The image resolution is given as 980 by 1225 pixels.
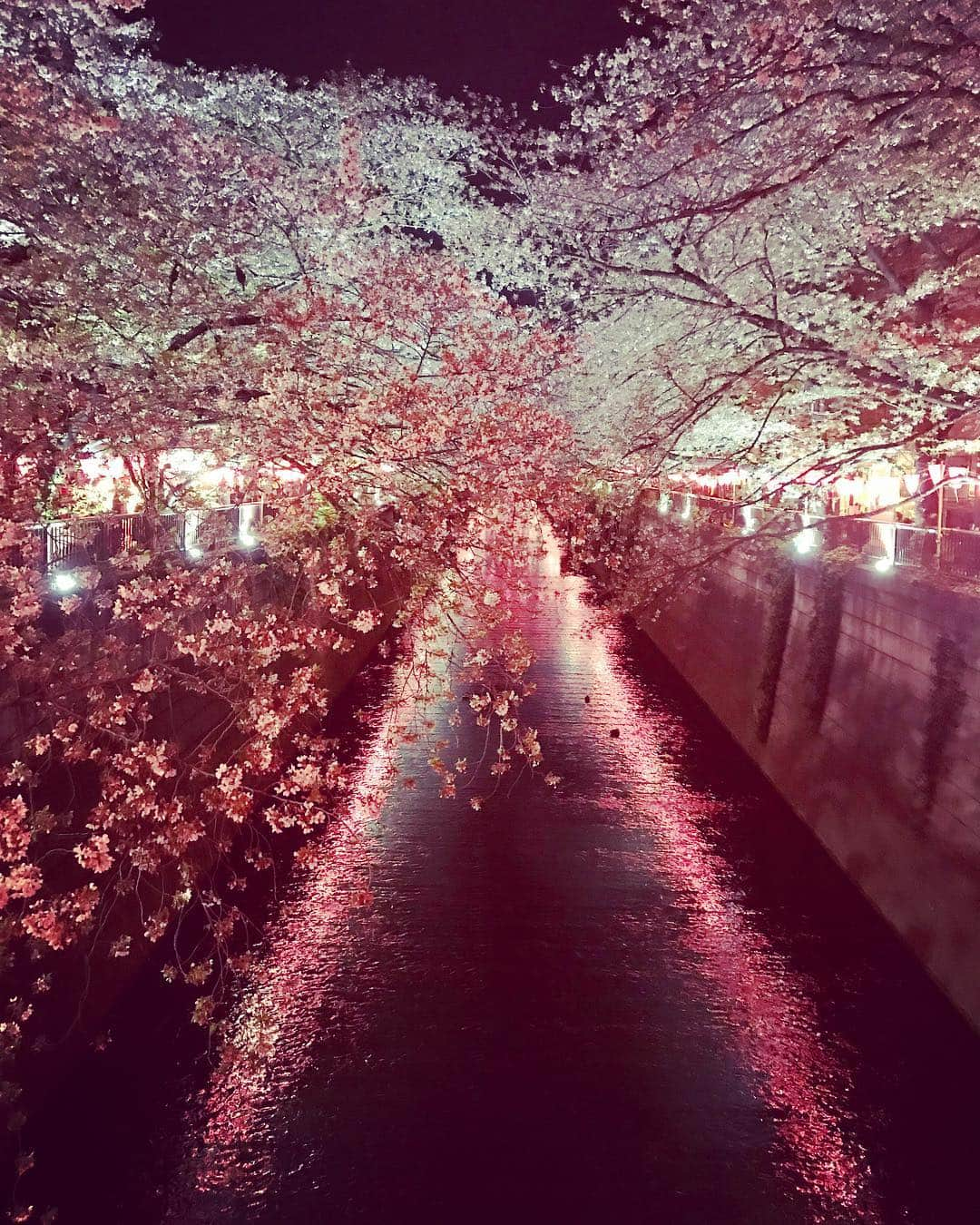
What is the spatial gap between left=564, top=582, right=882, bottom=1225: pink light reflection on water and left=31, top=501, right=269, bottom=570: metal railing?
8.54 metres

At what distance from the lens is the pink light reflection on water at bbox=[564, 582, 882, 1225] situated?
7.10 metres

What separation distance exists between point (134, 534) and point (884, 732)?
1049 cm

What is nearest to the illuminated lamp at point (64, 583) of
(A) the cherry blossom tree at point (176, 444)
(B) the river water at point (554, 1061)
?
(A) the cherry blossom tree at point (176, 444)

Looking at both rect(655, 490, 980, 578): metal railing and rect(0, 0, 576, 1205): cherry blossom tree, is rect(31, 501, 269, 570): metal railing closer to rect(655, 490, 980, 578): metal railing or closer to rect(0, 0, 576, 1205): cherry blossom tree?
rect(0, 0, 576, 1205): cherry blossom tree

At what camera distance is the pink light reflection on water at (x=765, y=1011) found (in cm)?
710

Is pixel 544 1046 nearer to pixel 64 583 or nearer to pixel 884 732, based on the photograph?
pixel 884 732

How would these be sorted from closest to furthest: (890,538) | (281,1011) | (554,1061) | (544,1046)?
(554,1061) < (544,1046) < (281,1011) < (890,538)

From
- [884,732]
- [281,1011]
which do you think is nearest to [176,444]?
[281,1011]

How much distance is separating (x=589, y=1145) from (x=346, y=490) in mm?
7598

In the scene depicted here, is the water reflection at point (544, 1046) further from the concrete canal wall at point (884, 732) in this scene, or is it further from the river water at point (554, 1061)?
the concrete canal wall at point (884, 732)

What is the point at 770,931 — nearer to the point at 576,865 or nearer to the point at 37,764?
the point at 576,865

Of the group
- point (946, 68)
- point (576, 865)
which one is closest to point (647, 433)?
point (946, 68)

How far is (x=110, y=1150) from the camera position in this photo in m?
7.30

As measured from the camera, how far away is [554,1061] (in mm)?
8273
